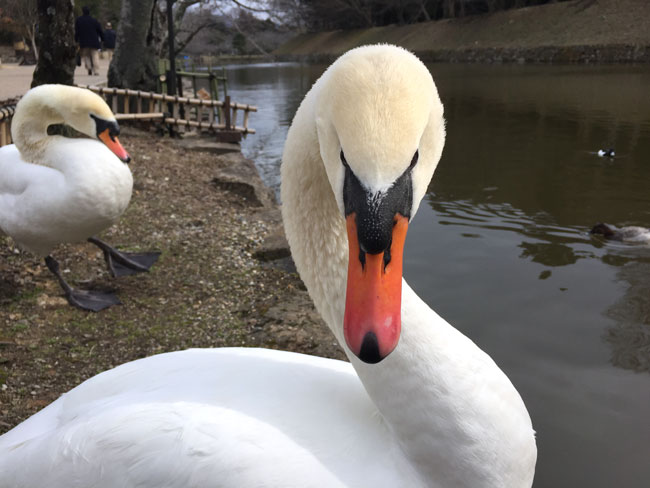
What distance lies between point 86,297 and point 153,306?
1.55 ft

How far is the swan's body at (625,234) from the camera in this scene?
6121 mm

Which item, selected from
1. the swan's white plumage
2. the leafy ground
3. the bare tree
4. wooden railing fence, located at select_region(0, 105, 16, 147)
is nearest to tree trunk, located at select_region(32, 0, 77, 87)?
wooden railing fence, located at select_region(0, 105, 16, 147)

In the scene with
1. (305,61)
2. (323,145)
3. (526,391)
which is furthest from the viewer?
(305,61)

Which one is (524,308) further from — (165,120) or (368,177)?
(165,120)

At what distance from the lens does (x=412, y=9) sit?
183 feet

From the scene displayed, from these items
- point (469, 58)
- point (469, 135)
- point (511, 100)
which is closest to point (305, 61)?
point (469, 58)

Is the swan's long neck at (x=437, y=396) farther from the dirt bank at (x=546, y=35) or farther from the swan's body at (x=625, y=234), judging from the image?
the dirt bank at (x=546, y=35)

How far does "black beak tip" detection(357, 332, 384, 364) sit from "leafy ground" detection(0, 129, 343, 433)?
2104 millimetres

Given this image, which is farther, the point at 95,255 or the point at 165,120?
the point at 165,120

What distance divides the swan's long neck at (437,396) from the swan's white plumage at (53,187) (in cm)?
255

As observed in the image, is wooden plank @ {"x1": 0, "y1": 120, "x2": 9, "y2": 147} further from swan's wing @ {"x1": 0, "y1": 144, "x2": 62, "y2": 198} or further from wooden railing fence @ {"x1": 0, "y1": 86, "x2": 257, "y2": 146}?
wooden railing fence @ {"x1": 0, "y1": 86, "x2": 257, "y2": 146}

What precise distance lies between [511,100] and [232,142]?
1141 centimetres

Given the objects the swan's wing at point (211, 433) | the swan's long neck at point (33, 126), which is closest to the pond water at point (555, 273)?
the swan's wing at point (211, 433)

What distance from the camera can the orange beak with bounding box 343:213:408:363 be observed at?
3.76 ft
